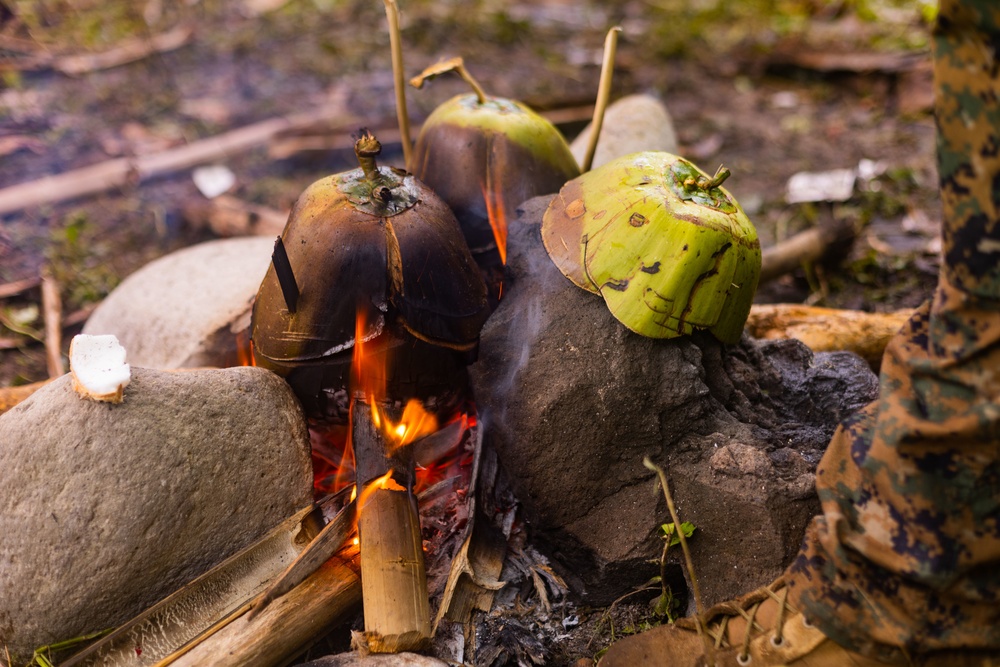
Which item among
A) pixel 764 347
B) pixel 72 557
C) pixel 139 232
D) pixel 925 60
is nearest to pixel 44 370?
pixel 139 232

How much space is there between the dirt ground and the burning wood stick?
2057 mm

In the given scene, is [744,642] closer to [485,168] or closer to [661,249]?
[661,249]

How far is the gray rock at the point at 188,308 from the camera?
2869 mm

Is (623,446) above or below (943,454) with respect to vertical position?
below

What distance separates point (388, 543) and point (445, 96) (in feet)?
15.5

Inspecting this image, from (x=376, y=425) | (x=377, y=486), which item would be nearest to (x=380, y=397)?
(x=376, y=425)

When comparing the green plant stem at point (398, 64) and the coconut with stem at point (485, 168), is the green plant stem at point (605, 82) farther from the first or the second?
the green plant stem at point (398, 64)

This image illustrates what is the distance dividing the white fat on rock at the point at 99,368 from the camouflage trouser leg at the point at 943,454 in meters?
1.76

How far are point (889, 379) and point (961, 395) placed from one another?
160 mm

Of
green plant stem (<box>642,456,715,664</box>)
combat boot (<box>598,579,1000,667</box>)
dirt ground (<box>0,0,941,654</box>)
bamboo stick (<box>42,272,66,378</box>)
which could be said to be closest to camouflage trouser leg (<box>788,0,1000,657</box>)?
combat boot (<box>598,579,1000,667</box>)

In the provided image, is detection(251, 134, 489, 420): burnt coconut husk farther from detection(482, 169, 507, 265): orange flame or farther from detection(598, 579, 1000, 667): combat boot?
A: detection(598, 579, 1000, 667): combat boot

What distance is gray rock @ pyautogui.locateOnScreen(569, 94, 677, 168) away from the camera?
3.80 metres

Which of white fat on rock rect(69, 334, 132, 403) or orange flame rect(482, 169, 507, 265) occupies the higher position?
orange flame rect(482, 169, 507, 265)

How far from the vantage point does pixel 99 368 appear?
216 cm
